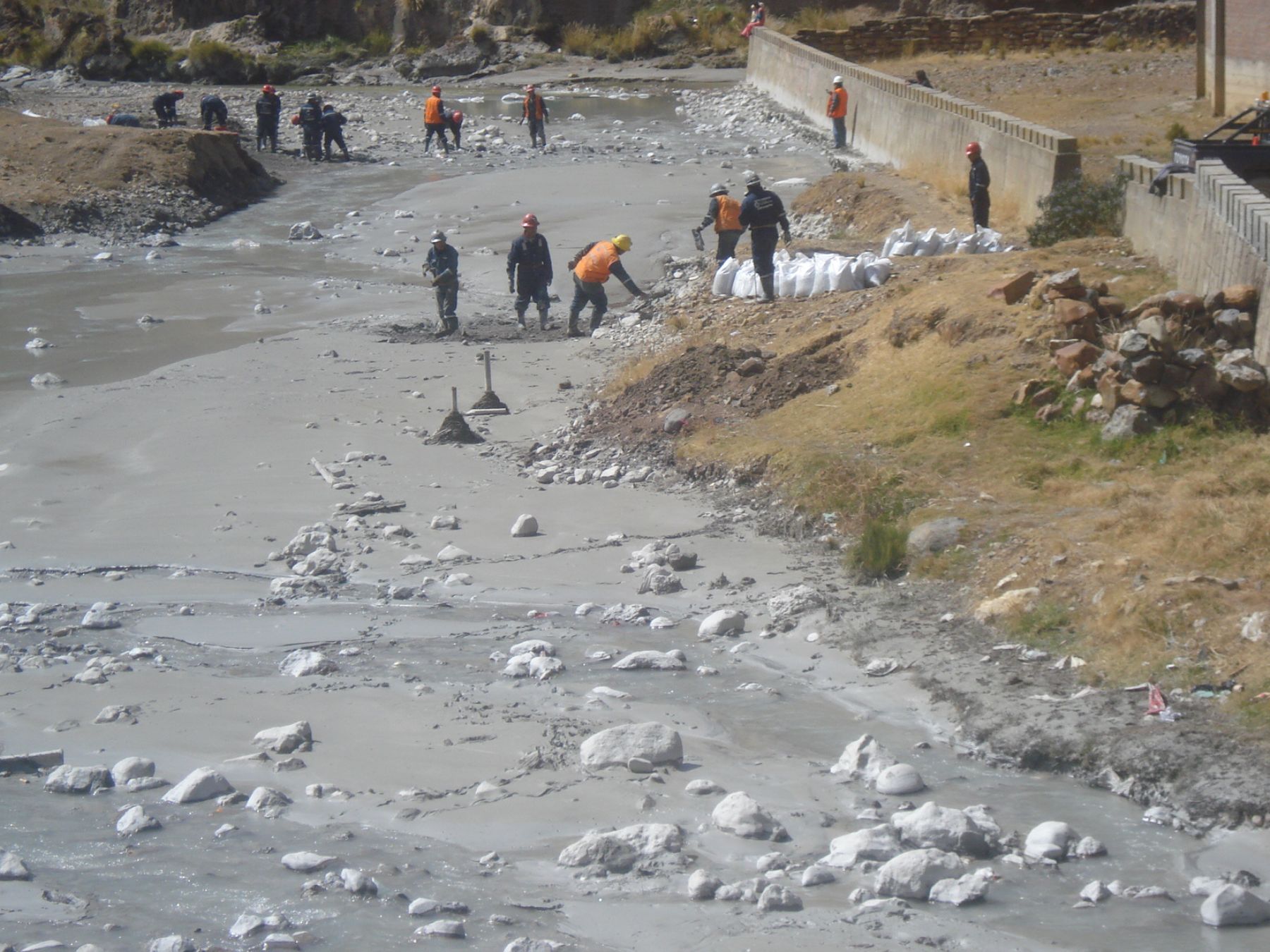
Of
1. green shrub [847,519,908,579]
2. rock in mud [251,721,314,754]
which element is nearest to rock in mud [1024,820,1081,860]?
green shrub [847,519,908,579]

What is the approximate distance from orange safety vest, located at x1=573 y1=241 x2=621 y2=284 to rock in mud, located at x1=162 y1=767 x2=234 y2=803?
9995 mm

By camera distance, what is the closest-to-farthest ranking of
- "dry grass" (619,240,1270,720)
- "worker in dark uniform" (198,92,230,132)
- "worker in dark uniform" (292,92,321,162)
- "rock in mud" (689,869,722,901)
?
1. "rock in mud" (689,869,722,901)
2. "dry grass" (619,240,1270,720)
3. "worker in dark uniform" (292,92,321,162)
4. "worker in dark uniform" (198,92,230,132)

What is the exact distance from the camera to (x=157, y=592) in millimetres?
9617

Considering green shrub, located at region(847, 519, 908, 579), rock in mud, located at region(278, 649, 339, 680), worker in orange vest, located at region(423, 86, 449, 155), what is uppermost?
worker in orange vest, located at region(423, 86, 449, 155)

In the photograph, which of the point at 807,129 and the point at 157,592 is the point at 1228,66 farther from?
the point at 157,592

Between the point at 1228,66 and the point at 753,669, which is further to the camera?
the point at 1228,66

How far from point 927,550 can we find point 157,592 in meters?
4.95

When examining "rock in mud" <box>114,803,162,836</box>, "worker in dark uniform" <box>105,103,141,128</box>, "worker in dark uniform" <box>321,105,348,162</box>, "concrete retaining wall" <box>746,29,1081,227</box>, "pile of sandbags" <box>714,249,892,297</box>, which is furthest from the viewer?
"worker in dark uniform" <box>321,105,348,162</box>

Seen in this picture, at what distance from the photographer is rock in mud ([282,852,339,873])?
5.78 m

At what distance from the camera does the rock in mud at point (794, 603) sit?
8.54 meters

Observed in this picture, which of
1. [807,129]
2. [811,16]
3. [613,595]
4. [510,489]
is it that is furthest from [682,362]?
[811,16]

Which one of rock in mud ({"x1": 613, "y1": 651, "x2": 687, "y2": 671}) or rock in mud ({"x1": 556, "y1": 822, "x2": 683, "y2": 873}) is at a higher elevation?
rock in mud ({"x1": 556, "y1": 822, "x2": 683, "y2": 873})

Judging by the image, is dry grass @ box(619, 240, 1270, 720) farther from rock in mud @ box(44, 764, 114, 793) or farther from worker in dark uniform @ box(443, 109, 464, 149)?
worker in dark uniform @ box(443, 109, 464, 149)

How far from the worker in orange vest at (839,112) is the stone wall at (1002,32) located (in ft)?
36.5
